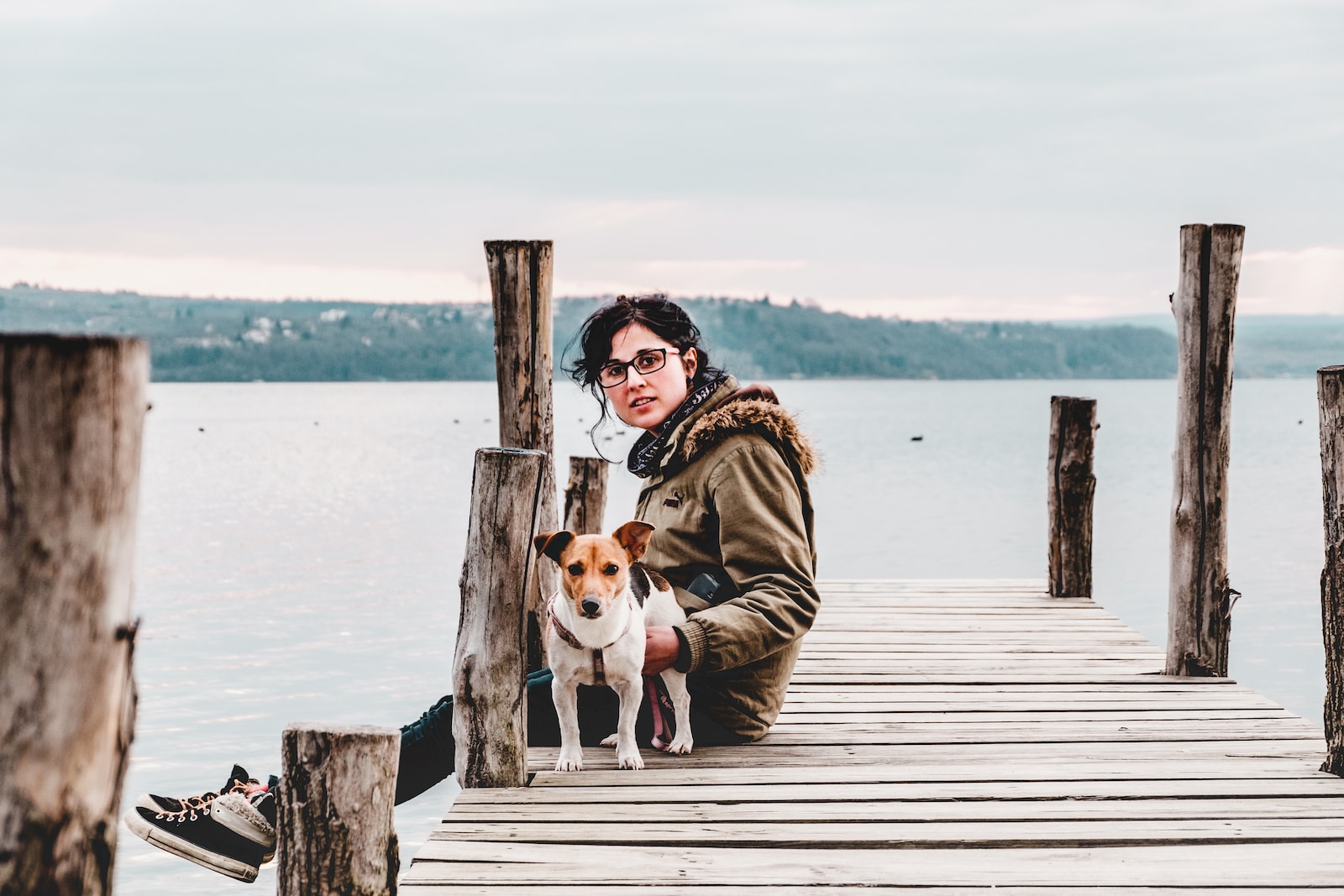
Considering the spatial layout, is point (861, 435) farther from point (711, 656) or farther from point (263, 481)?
point (711, 656)

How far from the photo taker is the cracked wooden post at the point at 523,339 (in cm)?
629

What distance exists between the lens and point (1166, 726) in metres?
5.50

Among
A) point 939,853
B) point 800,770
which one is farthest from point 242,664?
point 939,853

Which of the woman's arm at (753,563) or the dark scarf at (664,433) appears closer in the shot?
the woman's arm at (753,563)

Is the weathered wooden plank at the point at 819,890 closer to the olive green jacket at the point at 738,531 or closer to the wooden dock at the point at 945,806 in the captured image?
the wooden dock at the point at 945,806

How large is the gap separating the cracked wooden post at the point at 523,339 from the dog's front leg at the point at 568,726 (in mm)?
1698

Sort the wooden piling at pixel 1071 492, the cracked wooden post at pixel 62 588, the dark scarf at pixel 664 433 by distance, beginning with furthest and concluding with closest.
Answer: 1. the wooden piling at pixel 1071 492
2. the dark scarf at pixel 664 433
3. the cracked wooden post at pixel 62 588

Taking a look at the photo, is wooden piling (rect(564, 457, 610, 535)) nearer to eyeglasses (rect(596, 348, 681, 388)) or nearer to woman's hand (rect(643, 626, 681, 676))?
eyeglasses (rect(596, 348, 681, 388))

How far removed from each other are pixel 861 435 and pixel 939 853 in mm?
62449

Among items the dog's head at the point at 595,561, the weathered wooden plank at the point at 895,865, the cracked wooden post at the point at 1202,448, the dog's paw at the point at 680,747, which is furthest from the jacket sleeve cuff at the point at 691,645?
the cracked wooden post at the point at 1202,448

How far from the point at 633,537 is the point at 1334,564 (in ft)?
8.41

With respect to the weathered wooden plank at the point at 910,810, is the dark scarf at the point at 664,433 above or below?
above

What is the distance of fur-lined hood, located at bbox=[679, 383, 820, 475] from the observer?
452 cm

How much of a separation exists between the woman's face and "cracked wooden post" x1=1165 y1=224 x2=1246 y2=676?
2.92 m
